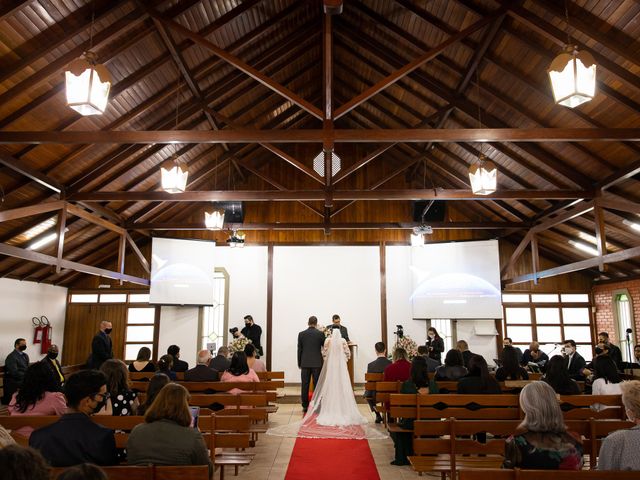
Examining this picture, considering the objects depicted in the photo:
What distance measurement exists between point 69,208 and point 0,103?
Answer: 3.10 meters

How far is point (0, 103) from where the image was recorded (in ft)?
19.8

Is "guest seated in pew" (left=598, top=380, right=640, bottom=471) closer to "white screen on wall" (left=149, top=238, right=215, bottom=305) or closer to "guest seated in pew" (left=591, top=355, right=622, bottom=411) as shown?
"guest seated in pew" (left=591, top=355, right=622, bottom=411)

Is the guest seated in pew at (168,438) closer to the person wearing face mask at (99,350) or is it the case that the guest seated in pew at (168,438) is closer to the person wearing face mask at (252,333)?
the person wearing face mask at (99,350)

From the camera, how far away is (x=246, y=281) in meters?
12.9

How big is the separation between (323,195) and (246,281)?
178 inches

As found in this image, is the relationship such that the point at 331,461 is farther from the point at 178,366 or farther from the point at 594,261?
the point at 594,261

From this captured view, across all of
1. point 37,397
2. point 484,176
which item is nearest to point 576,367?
point 484,176

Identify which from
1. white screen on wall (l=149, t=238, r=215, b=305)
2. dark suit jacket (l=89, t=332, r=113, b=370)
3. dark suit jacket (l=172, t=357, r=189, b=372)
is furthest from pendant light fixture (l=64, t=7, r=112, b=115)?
white screen on wall (l=149, t=238, r=215, b=305)

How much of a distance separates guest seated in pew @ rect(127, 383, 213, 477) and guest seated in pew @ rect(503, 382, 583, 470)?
1.69m

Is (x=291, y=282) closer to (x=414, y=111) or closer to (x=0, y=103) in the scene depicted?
(x=414, y=111)

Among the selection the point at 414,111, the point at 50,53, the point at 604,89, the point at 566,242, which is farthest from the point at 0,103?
the point at 566,242

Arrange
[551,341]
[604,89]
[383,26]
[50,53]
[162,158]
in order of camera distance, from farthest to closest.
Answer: [551,341] → [162,158] → [383,26] → [604,89] → [50,53]

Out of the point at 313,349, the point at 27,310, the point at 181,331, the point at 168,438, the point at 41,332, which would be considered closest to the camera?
the point at 168,438

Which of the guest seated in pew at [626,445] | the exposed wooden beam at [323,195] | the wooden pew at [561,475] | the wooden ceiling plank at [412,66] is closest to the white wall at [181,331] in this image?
the exposed wooden beam at [323,195]
